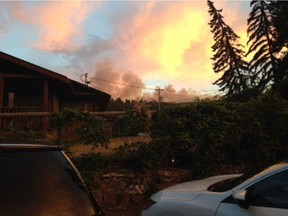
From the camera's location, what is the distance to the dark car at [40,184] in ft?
9.99

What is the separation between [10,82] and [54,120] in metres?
14.6

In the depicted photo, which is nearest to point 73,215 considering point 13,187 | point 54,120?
point 13,187

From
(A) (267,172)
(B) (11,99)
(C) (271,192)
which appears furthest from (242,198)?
(B) (11,99)

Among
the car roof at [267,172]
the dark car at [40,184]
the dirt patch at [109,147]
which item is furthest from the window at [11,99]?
the dark car at [40,184]

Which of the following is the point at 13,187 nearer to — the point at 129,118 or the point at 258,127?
the point at 129,118

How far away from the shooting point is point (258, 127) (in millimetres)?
11266

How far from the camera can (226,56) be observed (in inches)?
1988

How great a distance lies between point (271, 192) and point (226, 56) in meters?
47.2

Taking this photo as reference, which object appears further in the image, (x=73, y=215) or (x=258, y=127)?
(x=258, y=127)

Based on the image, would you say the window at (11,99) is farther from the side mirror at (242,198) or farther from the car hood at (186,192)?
the side mirror at (242,198)

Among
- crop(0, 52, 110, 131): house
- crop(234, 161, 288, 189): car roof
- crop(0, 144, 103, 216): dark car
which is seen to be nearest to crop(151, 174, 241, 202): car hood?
crop(234, 161, 288, 189): car roof

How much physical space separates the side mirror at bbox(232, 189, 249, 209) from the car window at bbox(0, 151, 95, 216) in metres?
1.66

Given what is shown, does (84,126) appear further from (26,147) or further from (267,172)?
(26,147)

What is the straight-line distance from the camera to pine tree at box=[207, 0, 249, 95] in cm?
4991
